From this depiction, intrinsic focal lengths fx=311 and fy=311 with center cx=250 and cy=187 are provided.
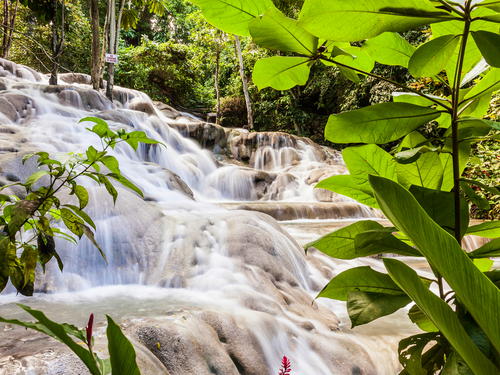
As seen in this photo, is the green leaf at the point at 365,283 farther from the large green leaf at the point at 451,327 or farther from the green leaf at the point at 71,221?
the green leaf at the point at 71,221

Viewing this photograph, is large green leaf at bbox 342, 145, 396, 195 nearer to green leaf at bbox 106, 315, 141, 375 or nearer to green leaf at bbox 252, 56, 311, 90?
green leaf at bbox 252, 56, 311, 90

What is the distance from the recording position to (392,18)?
20.0 inches

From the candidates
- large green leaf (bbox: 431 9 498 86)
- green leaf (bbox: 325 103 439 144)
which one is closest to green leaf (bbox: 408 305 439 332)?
green leaf (bbox: 325 103 439 144)

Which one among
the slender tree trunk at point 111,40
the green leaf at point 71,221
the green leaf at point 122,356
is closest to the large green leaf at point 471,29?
the green leaf at point 122,356

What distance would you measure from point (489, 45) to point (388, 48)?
0.23 metres

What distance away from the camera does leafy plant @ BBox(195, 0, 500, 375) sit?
1.03 feet

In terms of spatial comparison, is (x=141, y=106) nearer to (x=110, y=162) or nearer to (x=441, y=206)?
(x=110, y=162)

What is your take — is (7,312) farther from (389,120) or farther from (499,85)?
(499,85)

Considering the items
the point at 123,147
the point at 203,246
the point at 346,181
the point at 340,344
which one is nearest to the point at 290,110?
the point at 123,147

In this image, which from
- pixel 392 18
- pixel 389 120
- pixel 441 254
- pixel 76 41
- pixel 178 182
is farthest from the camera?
pixel 76 41

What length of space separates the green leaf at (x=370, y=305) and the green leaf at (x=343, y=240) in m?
0.11

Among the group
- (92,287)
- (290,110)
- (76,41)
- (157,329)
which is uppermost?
(76,41)

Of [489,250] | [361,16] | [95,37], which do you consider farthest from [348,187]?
[95,37]

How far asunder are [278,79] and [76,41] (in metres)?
19.9
